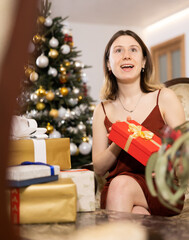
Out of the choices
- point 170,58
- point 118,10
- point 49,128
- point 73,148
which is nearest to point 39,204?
point 49,128

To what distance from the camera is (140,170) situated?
1649mm

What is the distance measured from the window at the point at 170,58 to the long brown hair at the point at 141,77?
505cm

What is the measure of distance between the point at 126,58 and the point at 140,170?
0.58 meters

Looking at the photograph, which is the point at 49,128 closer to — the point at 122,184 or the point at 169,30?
the point at 122,184

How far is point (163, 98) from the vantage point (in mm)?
1774

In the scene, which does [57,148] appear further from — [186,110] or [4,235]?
[186,110]

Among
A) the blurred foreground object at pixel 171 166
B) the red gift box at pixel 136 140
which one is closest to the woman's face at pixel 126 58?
the red gift box at pixel 136 140

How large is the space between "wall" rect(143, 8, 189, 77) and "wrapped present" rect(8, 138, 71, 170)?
594 centimetres

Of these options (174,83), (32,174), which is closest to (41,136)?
(32,174)

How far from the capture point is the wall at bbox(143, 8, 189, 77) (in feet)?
22.4

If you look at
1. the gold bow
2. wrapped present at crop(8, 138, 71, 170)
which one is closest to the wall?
the gold bow

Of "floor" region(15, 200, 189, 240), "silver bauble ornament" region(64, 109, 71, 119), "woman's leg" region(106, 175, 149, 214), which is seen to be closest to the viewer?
"floor" region(15, 200, 189, 240)

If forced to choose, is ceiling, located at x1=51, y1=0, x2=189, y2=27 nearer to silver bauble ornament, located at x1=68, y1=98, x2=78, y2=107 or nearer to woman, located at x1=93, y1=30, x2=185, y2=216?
silver bauble ornament, located at x1=68, y1=98, x2=78, y2=107

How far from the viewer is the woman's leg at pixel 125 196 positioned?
1.41 m
